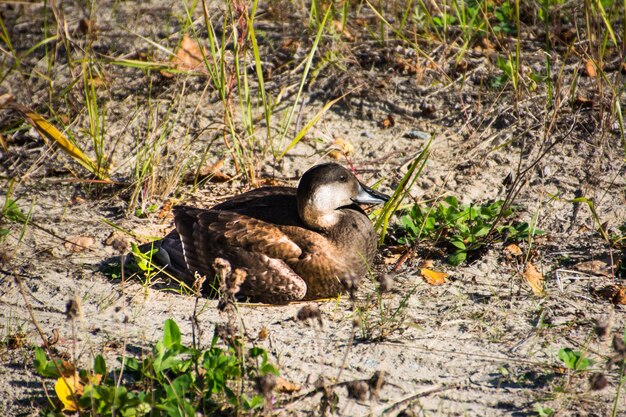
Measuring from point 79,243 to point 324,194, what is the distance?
5.57 feet

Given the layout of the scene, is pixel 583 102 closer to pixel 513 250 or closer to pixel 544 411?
pixel 513 250

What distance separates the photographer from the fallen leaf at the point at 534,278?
4.27m

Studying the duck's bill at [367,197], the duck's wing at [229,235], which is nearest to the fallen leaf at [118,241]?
the duck's wing at [229,235]

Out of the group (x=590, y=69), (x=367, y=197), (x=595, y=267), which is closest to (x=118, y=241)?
(x=367, y=197)

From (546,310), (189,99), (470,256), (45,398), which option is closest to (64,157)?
(189,99)

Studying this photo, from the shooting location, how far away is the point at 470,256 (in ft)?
15.3

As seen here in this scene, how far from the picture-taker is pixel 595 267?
4434mm

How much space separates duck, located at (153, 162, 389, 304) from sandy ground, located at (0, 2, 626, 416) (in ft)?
0.48

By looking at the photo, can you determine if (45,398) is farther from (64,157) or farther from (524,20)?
(524,20)

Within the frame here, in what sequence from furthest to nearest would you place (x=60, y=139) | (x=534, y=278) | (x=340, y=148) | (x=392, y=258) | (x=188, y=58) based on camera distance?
(x=188, y=58) → (x=340, y=148) → (x=60, y=139) → (x=392, y=258) → (x=534, y=278)

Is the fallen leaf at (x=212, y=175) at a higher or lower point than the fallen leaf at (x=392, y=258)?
higher

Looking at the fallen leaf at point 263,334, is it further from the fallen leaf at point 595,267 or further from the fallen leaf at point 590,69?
the fallen leaf at point 590,69

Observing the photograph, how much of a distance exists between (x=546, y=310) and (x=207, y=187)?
102 inches

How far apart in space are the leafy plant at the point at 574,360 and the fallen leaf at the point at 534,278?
732 mm
